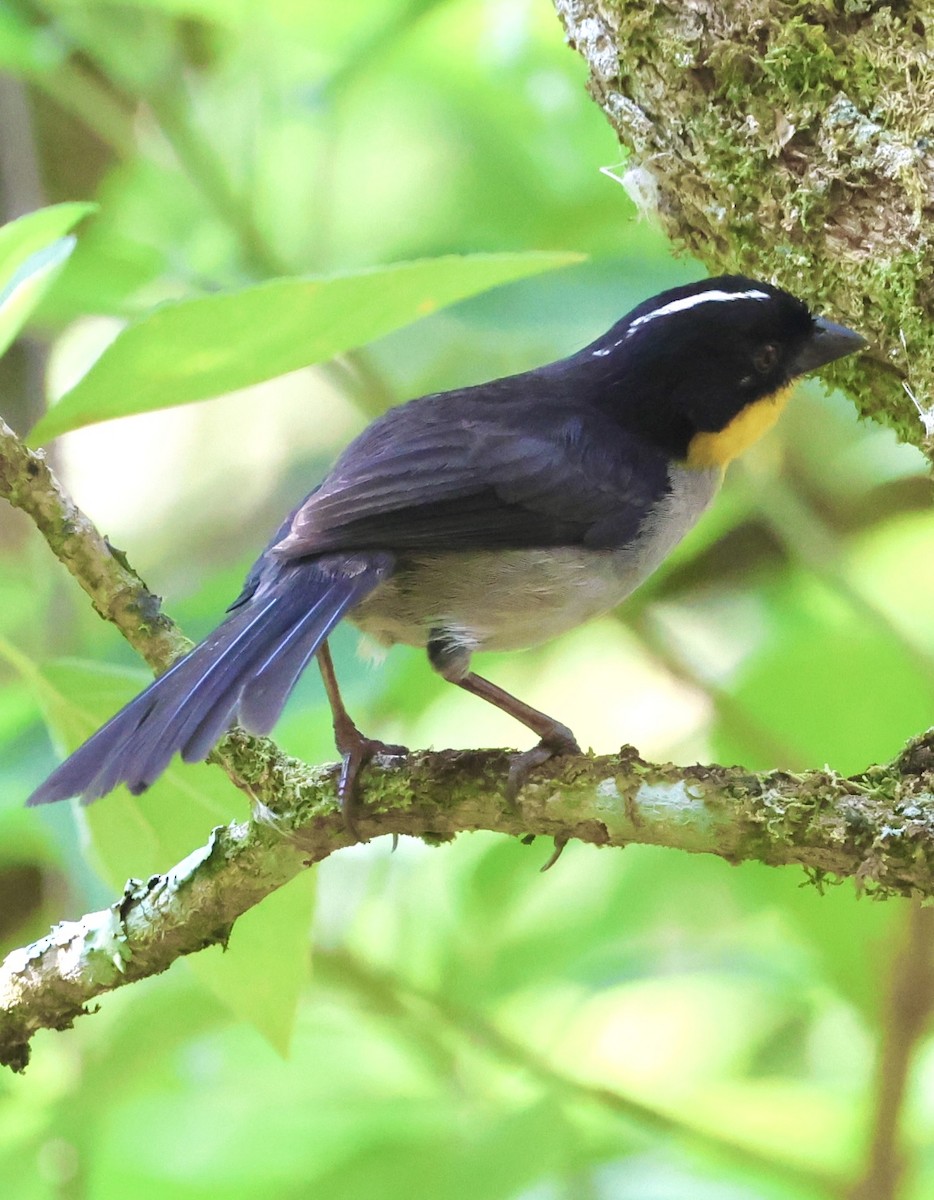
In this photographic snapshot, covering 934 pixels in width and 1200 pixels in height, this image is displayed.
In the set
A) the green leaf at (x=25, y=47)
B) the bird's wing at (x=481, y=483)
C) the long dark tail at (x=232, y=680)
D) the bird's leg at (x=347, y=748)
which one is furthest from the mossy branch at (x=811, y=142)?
the green leaf at (x=25, y=47)

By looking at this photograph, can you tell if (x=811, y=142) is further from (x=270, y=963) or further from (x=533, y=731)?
(x=270, y=963)

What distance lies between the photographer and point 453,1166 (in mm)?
2082

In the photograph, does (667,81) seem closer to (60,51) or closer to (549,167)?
(549,167)

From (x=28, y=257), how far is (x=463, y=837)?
1.66 meters

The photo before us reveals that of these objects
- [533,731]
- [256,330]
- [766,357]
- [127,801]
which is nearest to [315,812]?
[127,801]

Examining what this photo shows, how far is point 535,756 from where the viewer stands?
5.32 feet

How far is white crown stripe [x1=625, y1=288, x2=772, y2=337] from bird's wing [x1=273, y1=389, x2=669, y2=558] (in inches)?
8.7

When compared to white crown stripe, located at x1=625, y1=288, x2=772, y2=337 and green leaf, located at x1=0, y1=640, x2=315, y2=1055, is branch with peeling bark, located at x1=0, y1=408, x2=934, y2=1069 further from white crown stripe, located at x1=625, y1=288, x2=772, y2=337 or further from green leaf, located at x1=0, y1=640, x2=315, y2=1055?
white crown stripe, located at x1=625, y1=288, x2=772, y2=337

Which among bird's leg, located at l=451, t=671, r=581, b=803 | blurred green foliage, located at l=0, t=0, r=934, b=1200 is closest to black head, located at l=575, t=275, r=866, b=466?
blurred green foliage, located at l=0, t=0, r=934, b=1200

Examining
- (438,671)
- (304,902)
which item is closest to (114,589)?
(304,902)

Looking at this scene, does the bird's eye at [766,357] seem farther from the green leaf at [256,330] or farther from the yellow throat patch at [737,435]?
the green leaf at [256,330]

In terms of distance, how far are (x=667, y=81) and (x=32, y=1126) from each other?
6.48 ft

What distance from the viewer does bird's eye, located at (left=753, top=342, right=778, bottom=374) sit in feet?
7.37

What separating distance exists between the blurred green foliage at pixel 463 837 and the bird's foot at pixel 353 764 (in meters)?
0.13
